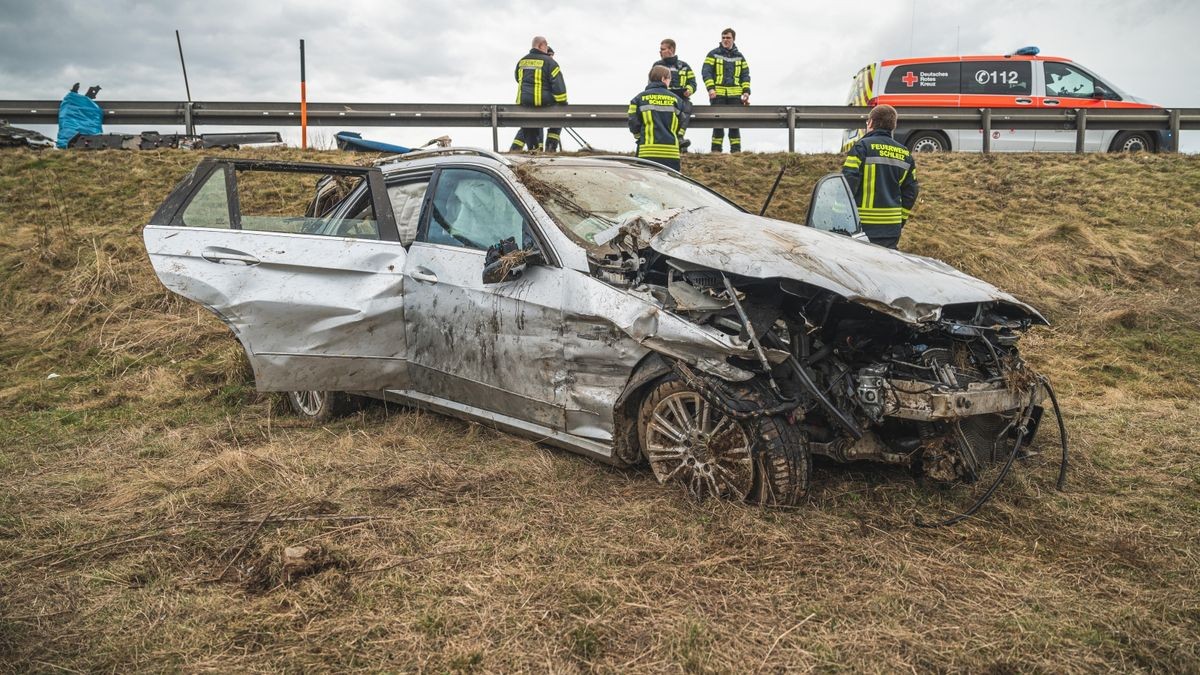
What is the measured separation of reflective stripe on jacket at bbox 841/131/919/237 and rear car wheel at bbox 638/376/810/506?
333cm

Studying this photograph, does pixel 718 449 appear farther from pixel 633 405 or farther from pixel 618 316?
pixel 618 316

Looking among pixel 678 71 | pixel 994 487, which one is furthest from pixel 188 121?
pixel 994 487

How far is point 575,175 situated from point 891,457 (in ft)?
7.93

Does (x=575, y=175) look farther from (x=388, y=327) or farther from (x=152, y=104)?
(x=152, y=104)

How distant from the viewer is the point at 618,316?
163 inches

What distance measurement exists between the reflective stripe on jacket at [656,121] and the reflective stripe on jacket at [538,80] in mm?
3221

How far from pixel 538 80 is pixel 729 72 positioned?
2.89 m

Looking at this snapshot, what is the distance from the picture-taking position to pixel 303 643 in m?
2.87

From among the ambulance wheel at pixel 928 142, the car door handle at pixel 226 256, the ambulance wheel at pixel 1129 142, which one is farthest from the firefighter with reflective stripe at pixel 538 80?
the ambulance wheel at pixel 1129 142

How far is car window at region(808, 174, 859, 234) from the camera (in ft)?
17.7

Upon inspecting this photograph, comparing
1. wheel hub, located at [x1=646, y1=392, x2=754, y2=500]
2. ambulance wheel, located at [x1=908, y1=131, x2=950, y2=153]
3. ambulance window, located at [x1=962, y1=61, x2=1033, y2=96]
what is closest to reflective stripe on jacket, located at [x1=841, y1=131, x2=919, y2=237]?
wheel hub, located at [x1=646, y1=392, x2=754, y2=500]

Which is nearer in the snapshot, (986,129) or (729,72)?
(729,72)


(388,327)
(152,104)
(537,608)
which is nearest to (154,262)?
(388,327)

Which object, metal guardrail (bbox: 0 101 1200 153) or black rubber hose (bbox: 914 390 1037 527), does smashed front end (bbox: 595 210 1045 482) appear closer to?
black rubber hose (bbox: 914 390 1037 527)
